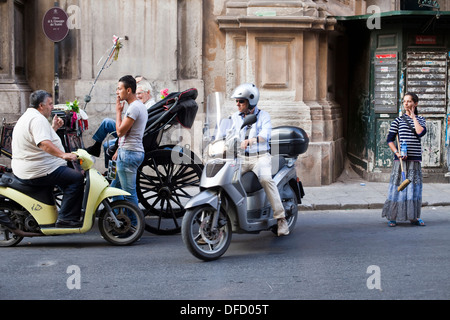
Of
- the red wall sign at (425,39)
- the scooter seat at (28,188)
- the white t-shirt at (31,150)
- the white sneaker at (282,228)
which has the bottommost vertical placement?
the white sneaker at (282,228)

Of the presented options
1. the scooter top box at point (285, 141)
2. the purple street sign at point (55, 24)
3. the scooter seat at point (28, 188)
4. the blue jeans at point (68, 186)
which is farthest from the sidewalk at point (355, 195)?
the purple street sign at point (55, 24)

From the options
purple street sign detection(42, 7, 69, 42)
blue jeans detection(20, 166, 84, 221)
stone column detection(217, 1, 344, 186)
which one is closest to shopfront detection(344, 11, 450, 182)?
stone column detection(217, 1, 344, 186)

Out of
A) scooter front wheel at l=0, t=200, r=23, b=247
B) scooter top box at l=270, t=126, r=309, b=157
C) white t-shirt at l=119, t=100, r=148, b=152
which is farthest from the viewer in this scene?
scooter top box at l=270, t=126, r=309, b=157

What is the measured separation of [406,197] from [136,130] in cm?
347

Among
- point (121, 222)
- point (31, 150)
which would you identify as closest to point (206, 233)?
point (121, 222)

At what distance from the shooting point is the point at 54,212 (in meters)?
7.95

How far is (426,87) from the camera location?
13.0m

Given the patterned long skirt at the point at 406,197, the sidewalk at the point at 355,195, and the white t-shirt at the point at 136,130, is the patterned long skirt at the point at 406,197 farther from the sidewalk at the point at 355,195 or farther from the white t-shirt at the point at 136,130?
the white t-shirt at the point at 136,130

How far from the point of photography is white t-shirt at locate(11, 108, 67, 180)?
7.75 m

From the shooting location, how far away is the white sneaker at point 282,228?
318 inches

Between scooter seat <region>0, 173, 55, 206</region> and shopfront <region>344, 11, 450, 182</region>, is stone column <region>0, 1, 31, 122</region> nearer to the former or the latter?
scooter seat <region>0, 173, 55, 206</region>

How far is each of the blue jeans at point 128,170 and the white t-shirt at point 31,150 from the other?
824 millimetres

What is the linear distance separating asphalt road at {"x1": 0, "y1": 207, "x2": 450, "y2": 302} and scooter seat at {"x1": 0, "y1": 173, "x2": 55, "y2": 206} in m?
0.55
